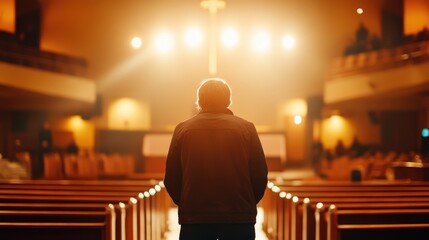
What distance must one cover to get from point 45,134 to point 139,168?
5.72 m

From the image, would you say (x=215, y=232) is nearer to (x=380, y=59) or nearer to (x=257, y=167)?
(x=257, y=167)

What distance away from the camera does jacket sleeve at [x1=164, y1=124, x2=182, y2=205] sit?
9.77 ft

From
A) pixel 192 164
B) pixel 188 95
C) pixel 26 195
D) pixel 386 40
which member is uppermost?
pixel 386 40

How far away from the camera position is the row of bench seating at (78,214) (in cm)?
385

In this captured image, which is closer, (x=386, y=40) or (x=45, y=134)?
(x=45, y=134)

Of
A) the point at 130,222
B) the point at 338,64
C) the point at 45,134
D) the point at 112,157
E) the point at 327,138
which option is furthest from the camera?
the point at 327,138

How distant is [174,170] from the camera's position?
2.98m

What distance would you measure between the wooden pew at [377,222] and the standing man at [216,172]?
3.56 ft

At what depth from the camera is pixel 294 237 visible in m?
5.25

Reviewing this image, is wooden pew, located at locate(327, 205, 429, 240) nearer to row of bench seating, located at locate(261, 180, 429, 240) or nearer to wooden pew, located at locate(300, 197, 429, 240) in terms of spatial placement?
row of bench seating, located at locate(261, 180, 429, 240)

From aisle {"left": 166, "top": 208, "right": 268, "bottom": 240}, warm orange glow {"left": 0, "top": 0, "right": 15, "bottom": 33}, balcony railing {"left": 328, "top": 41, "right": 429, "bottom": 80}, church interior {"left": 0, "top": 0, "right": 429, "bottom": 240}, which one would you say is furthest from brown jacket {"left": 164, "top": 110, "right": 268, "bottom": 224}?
warm orange glow {"left": 0, "top": 0, "right": 15, "bottom": 33}

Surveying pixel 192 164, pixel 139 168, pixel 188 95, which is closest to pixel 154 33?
pixel 188 95

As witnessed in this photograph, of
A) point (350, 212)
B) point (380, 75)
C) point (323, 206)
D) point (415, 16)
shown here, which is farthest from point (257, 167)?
point (415, 16)

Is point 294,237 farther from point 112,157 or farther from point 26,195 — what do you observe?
point 112,157
